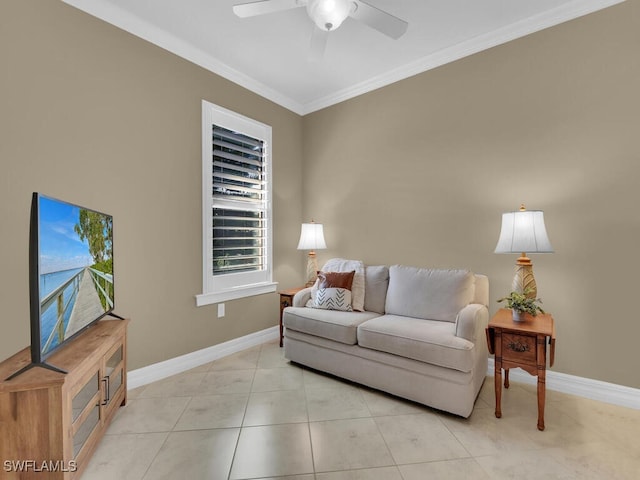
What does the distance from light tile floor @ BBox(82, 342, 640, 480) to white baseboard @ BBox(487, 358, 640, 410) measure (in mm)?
63

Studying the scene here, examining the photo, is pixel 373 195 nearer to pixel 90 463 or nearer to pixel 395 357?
pixel 395 357

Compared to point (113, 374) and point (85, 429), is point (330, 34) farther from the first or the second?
point (85, 429)

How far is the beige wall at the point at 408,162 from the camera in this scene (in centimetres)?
201

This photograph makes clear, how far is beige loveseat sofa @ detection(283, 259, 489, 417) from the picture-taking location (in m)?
2.03

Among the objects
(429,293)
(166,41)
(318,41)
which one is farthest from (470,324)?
(166,41)

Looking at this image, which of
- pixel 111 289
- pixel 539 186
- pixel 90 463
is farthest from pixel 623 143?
pixel 90 463

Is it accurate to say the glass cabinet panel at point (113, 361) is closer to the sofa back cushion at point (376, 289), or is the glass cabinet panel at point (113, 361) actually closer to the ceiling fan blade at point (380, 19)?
the sofa back cushion at point (376, 289)

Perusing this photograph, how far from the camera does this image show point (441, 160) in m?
2.96

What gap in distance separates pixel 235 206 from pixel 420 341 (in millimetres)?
2204

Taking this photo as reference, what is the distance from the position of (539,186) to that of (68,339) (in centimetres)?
326

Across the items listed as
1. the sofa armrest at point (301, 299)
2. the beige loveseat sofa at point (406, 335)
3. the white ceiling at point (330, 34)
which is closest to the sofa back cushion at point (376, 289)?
the beige loveseat sofa at point (406, 335)

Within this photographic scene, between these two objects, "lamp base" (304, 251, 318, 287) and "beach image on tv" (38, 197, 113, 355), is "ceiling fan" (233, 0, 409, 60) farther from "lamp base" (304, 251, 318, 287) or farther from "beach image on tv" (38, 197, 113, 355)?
"lamp base" (304, 251, 318, 287)

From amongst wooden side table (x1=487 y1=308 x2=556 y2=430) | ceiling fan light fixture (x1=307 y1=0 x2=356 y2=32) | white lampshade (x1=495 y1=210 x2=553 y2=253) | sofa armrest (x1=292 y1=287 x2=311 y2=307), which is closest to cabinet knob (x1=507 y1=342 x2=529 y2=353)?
wooden side table (x1=487 y1=308 x2=556 y2=430)

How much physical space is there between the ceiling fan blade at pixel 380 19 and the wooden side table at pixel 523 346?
1992 mm
